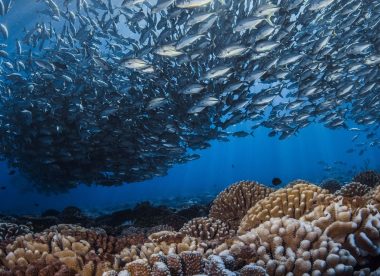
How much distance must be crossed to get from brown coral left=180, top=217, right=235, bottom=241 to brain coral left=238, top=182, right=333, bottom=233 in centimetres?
87

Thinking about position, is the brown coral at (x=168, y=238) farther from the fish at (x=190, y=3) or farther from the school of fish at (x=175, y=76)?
the fish at (x=190, y=3)

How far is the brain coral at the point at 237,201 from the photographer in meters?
6.95

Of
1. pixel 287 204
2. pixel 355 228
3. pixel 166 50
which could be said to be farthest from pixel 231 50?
pixel 355 228

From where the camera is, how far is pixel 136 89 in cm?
1191

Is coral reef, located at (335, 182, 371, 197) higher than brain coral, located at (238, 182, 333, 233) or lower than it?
higher

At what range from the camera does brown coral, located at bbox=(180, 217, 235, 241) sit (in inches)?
221

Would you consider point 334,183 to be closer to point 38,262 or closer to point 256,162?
point 38,262

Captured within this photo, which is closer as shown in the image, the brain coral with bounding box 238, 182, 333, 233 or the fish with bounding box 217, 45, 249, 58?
the brain coral with bounding box 238, 182, 333, 233

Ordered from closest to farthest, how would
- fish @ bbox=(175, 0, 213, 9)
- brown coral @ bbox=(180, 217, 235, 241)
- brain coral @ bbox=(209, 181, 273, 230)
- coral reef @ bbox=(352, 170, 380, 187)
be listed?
brown coral @ bbox=(180, 217, 235, 241)
brain coral @ bbox=(209, 181, 273, 230)
fish @ bbox=(175, 0, 213, 9)
coral reef @ bbox=(352, 170, 380, 187)

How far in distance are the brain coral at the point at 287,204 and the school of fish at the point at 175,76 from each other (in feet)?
16.1

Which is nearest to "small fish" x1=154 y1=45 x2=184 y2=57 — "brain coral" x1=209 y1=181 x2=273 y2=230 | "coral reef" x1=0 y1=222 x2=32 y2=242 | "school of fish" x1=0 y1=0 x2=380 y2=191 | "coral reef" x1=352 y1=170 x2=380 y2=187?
"school of fish" x1=0 y1=0 x2=380 y2=191

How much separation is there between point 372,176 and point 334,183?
5.08 ft

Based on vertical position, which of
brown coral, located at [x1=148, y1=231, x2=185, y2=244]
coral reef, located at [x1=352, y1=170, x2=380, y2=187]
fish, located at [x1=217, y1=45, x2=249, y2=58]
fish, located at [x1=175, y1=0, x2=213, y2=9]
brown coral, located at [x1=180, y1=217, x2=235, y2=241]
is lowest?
brown coral, located at [x1=148, y1=231, x2=185, y2=244]

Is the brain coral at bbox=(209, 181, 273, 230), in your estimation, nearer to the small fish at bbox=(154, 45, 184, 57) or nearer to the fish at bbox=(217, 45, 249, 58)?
the fish at bbox=(217, 45, 249, 58)
